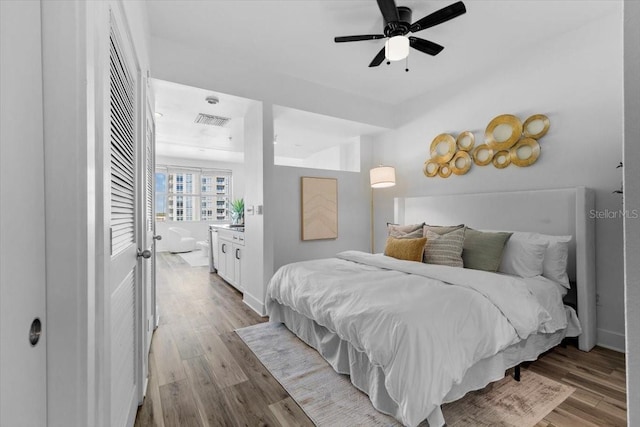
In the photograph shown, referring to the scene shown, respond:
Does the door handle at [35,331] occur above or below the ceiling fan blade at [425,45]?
below

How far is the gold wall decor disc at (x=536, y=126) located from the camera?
2.75m

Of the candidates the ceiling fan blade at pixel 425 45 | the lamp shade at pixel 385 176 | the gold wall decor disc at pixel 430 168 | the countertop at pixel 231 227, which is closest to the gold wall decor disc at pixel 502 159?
the gold wall decor disc at pixel 430 168

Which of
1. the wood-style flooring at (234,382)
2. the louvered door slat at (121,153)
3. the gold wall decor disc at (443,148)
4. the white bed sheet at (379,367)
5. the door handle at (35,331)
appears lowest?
the wood-style flooring at (234,382)

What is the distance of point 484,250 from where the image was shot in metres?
2.55

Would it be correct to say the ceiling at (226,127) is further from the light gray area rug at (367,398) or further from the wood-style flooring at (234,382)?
the light gray area rug at (367,398)

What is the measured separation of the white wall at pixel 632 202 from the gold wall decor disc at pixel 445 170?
3.12 meters

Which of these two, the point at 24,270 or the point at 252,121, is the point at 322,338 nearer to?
the point at 24,270

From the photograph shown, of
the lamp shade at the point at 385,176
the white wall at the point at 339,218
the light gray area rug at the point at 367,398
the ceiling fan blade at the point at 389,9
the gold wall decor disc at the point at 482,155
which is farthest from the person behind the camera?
the lamp shade at the point at 385,176

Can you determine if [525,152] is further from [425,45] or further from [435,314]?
[435,314]

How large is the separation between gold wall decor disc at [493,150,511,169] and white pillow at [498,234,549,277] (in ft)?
2.90

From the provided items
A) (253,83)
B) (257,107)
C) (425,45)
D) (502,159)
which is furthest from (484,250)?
(253,83)

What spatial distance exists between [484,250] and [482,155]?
50.0 inches

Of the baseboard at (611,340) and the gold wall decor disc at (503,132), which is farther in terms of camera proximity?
the gold wall decor disc at (503,132)

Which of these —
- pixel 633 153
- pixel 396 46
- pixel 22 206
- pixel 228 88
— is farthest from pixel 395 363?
pixel 228 88
